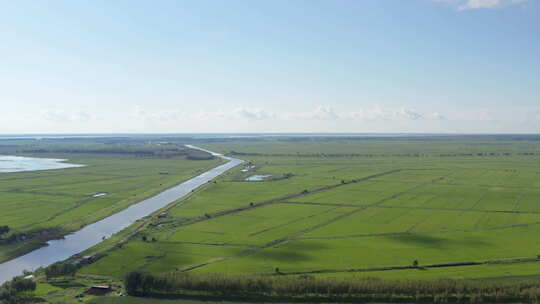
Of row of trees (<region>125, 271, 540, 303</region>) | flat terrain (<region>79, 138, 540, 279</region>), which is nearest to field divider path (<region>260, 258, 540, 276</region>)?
flat terrain (<region>79, 138, 540, 279</region>)

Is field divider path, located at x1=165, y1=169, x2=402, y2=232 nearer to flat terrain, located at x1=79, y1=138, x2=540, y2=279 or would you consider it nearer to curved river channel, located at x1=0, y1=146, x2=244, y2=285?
flat terrain, located at x1=79, y1=138, x2=540, y2=279

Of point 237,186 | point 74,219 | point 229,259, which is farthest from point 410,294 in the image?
point 237,186

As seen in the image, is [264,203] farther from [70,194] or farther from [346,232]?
[70,194]

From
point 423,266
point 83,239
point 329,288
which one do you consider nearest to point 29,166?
point 83,239

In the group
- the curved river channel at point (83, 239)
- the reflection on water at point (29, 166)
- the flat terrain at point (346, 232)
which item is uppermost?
the reflection on water at point (29, 166)

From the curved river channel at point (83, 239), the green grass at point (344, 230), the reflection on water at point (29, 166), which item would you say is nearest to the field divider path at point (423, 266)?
the green grass at point (344, 230)

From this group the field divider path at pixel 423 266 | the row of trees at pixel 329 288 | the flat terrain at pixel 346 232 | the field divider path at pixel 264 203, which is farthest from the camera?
the field divider path at pixel 264 203

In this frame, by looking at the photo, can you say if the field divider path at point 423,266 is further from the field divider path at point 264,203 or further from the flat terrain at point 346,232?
the field divider path at point 264,203
